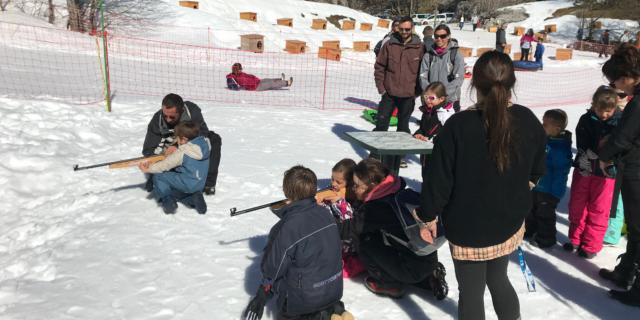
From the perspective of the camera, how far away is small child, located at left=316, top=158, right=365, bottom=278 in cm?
370

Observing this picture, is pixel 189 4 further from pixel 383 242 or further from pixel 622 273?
pixel 622 273

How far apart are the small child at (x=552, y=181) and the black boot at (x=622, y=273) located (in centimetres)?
57

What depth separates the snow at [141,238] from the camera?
11.4ft

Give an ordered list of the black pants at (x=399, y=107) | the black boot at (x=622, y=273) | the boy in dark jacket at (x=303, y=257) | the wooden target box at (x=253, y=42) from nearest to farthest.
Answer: the boy in dark jacket at (x=303, y=257)
the black boot at (x=622, y=273)
the black pants at (x=399, y=107)
the wooden target box at (x=253, y=42)

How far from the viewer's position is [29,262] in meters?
3.98

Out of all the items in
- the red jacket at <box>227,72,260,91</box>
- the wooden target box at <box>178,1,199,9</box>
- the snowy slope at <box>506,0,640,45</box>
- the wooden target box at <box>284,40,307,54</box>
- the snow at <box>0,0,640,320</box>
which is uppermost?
Answer: the snowy slope at <box>506,0,640,45</box>

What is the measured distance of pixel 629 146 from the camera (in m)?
3.16

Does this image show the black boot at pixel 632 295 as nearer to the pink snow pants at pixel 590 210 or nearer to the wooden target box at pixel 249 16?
the pink snow pants at pixel 590 210

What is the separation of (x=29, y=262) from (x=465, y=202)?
3499 mm

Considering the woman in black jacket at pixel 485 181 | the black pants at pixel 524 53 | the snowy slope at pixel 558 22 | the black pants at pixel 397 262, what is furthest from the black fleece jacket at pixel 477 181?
the snowy slope at pixel 558 22

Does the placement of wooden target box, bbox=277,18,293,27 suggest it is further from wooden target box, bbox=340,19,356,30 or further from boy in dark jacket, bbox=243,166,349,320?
boy in dark jacket, bbox=243,166,349,320

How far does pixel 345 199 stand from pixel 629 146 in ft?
6.30

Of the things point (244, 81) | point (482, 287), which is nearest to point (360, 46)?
point (244, 81)

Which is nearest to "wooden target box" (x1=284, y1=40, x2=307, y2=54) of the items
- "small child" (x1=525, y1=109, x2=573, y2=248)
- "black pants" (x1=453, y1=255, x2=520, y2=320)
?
"small child" (x1=525, y1=109, x2=573, y2=248)
